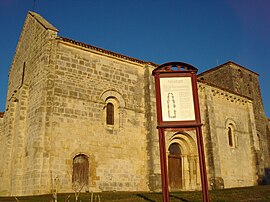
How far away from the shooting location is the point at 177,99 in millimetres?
6938

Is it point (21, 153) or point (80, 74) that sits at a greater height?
point (80, 74)

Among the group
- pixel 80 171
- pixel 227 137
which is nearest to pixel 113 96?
pixel 80 171

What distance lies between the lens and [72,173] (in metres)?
13.1

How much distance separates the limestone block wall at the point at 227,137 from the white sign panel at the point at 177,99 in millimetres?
12292

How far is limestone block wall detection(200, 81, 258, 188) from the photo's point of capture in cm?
1886

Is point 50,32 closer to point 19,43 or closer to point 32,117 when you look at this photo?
point 32,117

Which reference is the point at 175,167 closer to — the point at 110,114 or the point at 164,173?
the point at 110,114

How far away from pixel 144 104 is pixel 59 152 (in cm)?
576

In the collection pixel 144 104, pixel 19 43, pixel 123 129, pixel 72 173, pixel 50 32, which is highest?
pixel 19 43

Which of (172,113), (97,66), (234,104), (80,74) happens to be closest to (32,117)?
(80,74)

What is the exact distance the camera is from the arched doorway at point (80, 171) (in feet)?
43.1

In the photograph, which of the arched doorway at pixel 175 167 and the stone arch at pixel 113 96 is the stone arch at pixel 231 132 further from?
the stone arch at pixel 113 96

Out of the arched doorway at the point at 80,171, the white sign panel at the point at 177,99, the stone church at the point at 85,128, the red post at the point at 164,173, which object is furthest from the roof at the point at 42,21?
the red post at the point at 164,173

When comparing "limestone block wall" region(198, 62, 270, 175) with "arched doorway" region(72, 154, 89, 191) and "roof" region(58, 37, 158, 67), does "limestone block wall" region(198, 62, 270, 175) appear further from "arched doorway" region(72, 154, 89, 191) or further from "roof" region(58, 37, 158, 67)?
"arched doorway" region(72, 154, 89, 191)
